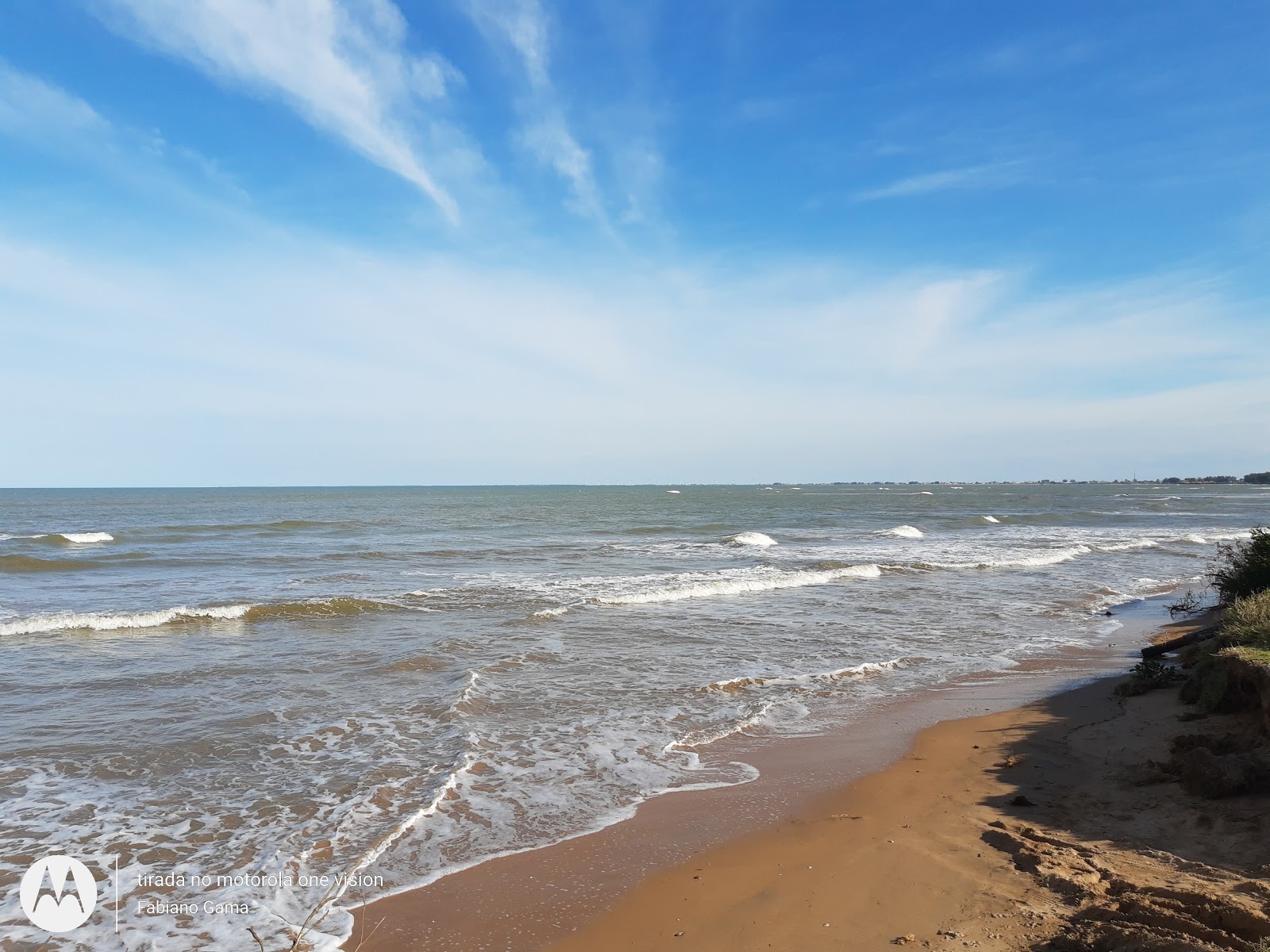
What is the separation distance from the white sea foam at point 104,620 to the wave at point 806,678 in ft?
38.0

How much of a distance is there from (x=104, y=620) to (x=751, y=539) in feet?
83.5

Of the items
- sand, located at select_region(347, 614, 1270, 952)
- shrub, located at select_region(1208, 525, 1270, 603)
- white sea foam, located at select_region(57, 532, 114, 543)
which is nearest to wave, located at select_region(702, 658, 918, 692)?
sand, located at select_region(347, 614, 1270, 952)

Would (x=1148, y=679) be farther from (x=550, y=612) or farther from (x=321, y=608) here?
(x=321, y=608)

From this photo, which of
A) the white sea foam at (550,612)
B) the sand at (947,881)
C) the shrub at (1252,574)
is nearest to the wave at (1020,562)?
the shrub at (1252,574)

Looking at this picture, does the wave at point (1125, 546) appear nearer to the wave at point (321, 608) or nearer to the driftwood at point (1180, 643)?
the driftwood at point (1180, 643)

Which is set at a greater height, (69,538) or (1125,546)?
(1125,546)

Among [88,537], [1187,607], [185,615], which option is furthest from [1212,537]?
[88,537]

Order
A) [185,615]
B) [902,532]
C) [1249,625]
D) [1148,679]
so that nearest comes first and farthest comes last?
[1249,625]
[1148,679]
[185,615]
[902,532]

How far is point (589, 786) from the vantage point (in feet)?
22.3

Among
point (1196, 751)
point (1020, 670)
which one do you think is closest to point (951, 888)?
point (1196, 751)

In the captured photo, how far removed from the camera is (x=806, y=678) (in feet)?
35.2

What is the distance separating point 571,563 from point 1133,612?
16777 millimetres

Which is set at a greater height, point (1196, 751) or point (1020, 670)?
point (1196, 751)

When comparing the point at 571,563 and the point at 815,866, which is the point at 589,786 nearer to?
the point at 815,866
